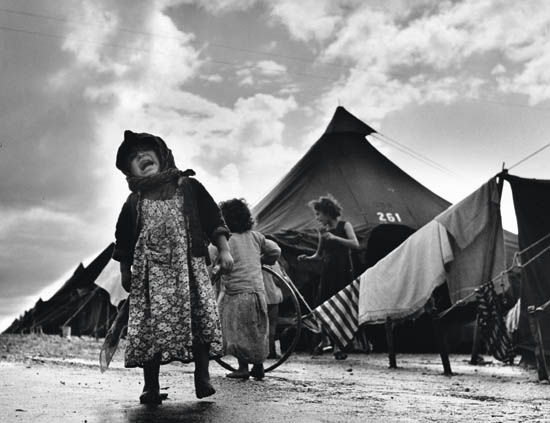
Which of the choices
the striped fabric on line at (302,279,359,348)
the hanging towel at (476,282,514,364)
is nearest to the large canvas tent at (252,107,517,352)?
the striped fabric on line at (302,279,359,348)

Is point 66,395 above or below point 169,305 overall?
below

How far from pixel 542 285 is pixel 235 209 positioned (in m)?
3.03

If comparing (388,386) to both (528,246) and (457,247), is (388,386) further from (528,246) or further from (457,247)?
(528,246)

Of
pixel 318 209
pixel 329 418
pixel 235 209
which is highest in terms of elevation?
pixel 318 209

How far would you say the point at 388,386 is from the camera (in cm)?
521

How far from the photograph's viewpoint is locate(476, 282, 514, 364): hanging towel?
665 centimetres

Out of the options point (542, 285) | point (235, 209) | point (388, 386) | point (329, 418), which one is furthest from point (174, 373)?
point (542, 285)

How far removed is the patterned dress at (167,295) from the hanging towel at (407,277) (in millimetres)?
3612

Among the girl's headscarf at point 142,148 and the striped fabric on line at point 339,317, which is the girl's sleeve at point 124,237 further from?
the striped fabric on line at point 339,317

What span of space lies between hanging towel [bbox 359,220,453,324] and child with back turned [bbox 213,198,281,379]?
1789 millimetres

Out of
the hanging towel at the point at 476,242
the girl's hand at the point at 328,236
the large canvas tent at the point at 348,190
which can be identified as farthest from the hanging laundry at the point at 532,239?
the large canvas tent at the point at 348,190

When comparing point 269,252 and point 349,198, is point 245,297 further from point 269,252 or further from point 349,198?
point 349,198

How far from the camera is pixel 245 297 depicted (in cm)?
561

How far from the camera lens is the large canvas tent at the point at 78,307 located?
64.5 ft
